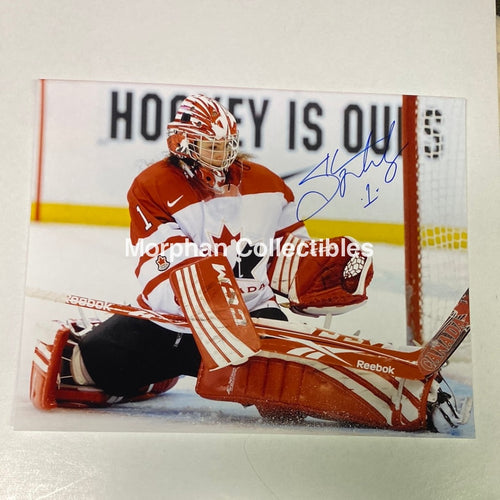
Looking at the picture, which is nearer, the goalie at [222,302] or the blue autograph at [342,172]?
the goalie at [222,302]

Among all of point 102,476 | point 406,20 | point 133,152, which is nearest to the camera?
point 102,476

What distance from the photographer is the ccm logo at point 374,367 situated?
1.97 metres

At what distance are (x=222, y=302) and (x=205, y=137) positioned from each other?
1.82ft

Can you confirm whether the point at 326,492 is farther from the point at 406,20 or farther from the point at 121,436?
the point at 406,20

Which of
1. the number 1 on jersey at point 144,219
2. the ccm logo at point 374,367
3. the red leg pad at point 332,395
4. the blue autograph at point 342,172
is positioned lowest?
the red leg pad at point 332,395

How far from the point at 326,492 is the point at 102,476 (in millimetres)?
715

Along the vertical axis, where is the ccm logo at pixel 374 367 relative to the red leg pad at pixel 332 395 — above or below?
above

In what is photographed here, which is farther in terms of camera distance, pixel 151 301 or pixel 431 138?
pixel 431 138

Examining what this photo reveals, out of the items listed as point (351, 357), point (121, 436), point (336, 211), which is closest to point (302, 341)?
point (351, 357)

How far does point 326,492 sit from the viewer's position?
190cm

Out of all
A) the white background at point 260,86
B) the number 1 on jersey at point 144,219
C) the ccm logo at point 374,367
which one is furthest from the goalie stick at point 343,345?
the number 1 on jersey at point 144,219

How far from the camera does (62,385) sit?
6.26 ft

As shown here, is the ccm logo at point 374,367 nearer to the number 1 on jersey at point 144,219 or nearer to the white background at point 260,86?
the white background at point 260,86

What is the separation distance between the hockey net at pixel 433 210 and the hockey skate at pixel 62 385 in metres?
0.87
